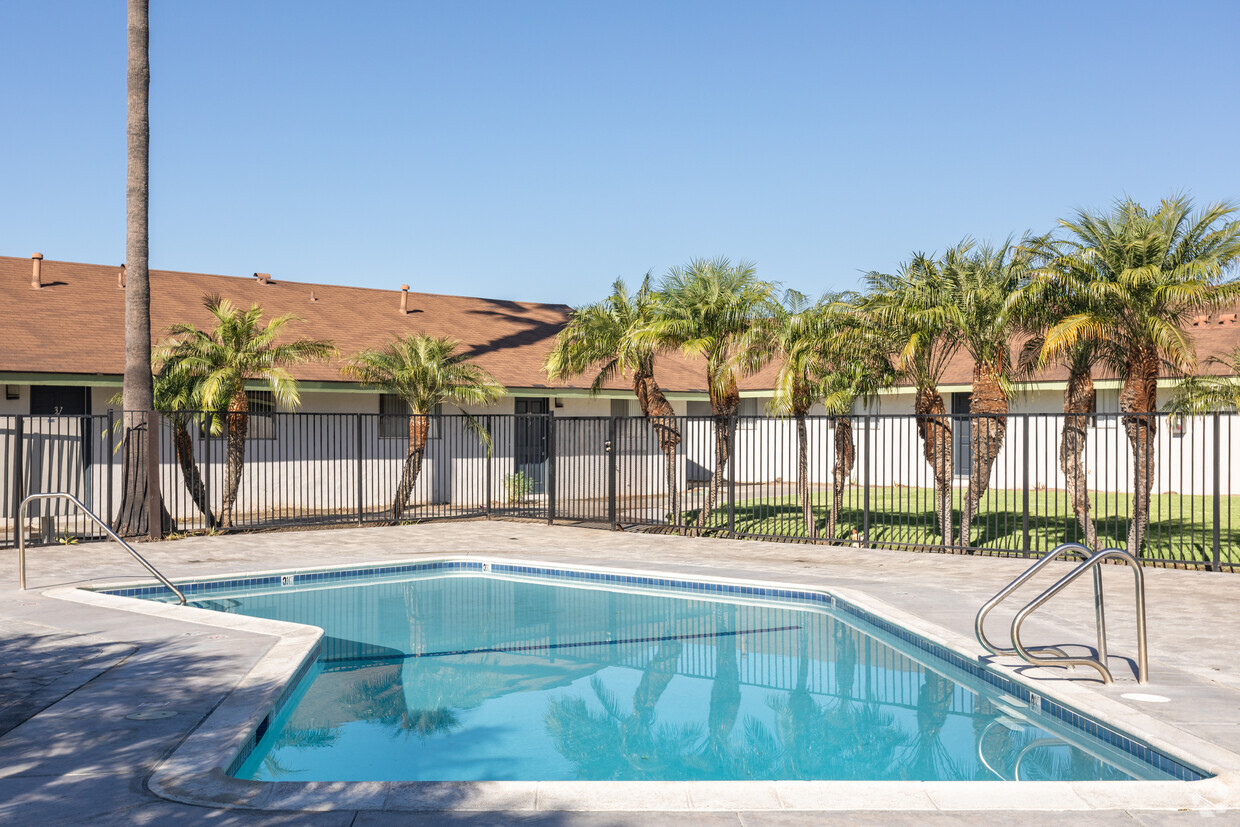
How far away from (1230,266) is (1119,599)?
6.06 metres

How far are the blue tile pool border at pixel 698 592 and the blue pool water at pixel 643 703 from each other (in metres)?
0.06

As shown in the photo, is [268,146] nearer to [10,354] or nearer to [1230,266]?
[10,354]

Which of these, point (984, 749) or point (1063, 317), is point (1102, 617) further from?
point (1063, 317)

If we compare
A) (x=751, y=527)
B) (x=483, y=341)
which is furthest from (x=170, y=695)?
(x=483, y=341)

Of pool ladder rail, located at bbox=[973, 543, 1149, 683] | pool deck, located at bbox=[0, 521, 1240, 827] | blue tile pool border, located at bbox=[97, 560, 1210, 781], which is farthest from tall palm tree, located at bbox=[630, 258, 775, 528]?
pool ladder rail, located at bbox=[973, 543, 1149, 683]

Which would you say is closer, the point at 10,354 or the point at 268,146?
the point at 10,354

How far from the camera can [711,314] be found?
57.1 feet

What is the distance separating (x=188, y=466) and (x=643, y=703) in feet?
41.0

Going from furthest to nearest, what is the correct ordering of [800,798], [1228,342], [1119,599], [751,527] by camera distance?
[1228,342]
[751,527]
[1119,599]
[800,798]

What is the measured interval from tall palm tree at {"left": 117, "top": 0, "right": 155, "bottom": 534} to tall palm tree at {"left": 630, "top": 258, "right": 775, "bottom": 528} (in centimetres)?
810

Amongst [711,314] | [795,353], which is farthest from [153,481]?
[795,353]

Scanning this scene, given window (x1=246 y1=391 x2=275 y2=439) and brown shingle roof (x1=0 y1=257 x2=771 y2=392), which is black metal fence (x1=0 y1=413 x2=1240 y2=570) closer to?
window (x1=246 y1=391 x2=275 y2=439)

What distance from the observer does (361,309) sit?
1048 inches

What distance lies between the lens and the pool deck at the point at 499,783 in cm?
436
